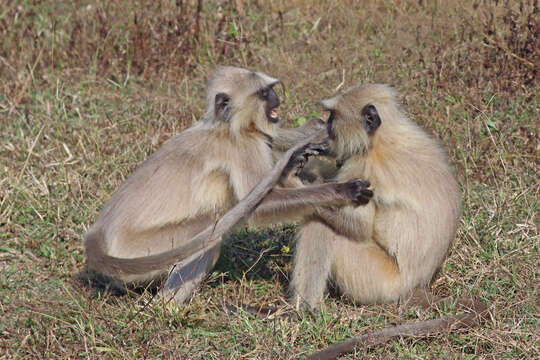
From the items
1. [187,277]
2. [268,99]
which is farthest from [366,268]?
[268,99]

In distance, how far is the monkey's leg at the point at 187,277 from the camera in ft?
13.0

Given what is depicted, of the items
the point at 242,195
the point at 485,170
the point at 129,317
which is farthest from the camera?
the point at 485,170

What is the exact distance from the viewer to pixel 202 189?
405cm

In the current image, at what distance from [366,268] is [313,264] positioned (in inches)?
11.4

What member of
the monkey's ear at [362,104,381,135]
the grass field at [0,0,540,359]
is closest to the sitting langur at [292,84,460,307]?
the monkey's ear at [362,104,381,135]

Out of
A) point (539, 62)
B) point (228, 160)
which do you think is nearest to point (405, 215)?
point (228, 160)

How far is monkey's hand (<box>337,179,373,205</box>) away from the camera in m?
3.71

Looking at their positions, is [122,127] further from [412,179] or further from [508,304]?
[508,304]

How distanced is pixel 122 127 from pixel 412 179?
305cm

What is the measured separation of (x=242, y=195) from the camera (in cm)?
392

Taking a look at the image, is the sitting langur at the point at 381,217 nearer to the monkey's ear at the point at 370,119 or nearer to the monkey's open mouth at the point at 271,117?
the monkey's ear at the point at 370,119

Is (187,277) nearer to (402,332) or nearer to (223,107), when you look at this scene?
(223,107)

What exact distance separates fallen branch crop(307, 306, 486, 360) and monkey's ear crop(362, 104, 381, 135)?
1036mm

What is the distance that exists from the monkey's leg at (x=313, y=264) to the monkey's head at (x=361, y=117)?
0.47m
